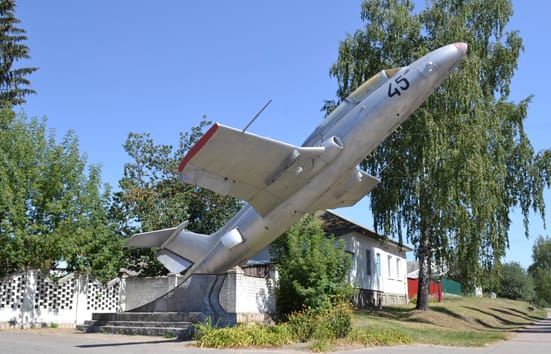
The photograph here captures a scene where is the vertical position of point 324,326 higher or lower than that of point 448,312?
higher

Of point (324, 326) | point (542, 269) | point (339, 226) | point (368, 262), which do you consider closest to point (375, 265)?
point (368, 262)

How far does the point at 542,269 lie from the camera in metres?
70.0

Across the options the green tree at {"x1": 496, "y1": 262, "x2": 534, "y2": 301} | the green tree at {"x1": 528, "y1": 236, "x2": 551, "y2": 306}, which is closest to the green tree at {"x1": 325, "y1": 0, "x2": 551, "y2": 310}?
the green tree at {"x1": 496, "y1": 262, "x2": 534, "y2": 301}

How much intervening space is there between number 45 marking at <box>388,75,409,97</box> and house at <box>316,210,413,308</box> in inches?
462

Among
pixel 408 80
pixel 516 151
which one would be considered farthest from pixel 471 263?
pixel 408 80

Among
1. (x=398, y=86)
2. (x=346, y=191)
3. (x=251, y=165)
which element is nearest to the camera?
(x=251, y=165)

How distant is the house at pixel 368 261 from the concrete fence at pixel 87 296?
9253mm

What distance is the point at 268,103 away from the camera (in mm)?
9539

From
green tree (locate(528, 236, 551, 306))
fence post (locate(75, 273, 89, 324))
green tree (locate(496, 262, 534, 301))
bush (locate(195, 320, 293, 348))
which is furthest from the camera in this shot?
green tree (locate(528, 236, 551, 306))

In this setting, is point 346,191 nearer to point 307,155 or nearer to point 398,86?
point 307,155

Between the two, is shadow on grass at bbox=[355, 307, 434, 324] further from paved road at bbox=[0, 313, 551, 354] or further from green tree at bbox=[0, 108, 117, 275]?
green tree at bbox=[0, 108, 117, 275]

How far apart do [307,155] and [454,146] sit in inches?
427

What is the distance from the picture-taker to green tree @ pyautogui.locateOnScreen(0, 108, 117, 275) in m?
14.5

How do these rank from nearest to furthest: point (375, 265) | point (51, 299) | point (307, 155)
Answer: point (307, 155) → point (51, 299) → point (375, 265)
